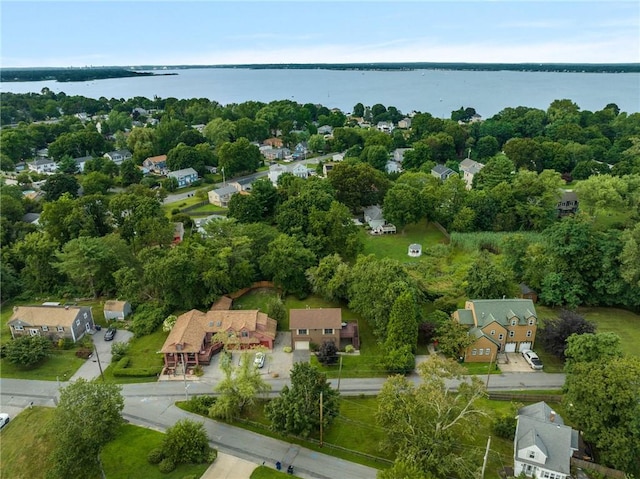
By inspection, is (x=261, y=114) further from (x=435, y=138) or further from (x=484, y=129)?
(x=484, y=129)

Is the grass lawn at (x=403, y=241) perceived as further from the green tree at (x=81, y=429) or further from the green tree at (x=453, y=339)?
the green tree at (x=81, y=429)

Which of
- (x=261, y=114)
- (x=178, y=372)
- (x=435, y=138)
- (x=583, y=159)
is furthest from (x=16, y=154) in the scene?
(x=583, y=159)

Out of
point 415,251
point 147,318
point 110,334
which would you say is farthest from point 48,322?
point 415,251

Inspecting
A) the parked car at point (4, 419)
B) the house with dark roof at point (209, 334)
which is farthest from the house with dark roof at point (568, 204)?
the parked car at point (4, 419)


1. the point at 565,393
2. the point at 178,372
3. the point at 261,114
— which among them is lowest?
the point at 178,372

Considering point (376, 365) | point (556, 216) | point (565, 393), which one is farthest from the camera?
point (556, 216)
